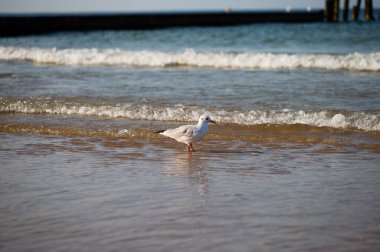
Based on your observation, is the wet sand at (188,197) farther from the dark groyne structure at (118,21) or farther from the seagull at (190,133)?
the dark groyne structure at (118,21)

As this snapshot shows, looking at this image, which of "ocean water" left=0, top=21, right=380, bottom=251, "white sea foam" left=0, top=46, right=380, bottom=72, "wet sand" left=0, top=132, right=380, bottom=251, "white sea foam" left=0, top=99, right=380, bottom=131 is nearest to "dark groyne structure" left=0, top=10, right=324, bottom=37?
"white sea foam" left=0, top=46, right=380, bottom=72

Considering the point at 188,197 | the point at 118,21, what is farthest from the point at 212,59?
the point at 118,21

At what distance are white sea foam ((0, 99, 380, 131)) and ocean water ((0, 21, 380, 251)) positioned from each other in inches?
0.9

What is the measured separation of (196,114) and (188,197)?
4.65m

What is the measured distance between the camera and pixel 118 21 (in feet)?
155

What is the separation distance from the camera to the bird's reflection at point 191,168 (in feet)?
19.5

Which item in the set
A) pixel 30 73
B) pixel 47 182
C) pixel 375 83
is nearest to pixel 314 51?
pixel 375 83

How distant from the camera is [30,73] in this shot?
1675cm

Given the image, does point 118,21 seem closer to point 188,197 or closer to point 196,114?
point 196,114

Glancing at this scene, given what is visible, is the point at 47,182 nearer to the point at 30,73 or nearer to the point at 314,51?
the point at 30,73

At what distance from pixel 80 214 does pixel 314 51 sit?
17.8 meters

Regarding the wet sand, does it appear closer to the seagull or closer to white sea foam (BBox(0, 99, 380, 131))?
the seagull

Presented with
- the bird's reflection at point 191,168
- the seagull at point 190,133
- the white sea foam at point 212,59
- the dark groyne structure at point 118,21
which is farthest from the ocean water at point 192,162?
the dark groyne structure at point 118,21

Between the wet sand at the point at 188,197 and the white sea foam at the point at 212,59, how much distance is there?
9.37 metres
